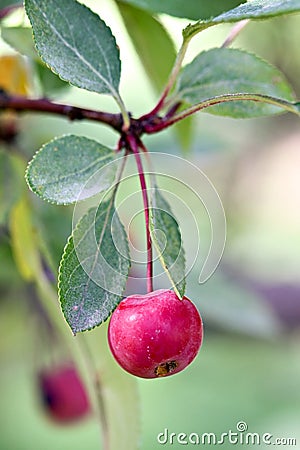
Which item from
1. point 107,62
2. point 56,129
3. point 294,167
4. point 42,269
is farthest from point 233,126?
point 107,62

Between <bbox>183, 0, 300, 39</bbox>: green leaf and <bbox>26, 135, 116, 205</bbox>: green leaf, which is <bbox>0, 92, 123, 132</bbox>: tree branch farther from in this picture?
<bbox>183, 0, 300, 39</bbox>: green leaf

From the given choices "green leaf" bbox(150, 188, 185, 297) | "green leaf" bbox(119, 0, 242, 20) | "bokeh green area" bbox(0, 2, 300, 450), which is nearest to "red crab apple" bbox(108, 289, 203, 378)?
"green leaf" bbox(150, 188, 185, 297)

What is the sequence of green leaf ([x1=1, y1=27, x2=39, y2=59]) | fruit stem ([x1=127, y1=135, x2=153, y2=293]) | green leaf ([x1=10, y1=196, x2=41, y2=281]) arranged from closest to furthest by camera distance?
fruit stem ([x1=127, y1=135, x2=153, y2=293]), green leaf ([x1=1, y1=27, x2=39, y2=59]), green leaf ([x1=10, y1=196, x2=41, y2=281])

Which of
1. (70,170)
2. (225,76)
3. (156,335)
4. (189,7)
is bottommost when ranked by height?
(156,335)

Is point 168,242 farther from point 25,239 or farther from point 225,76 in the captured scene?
point 25,239

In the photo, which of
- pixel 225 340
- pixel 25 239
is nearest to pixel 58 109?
pixel 25 239

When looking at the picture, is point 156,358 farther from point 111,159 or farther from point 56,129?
point 56,129
